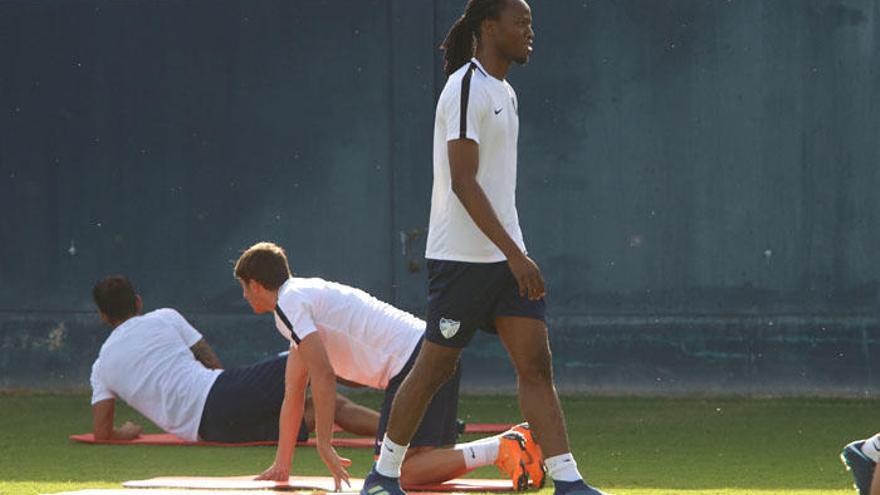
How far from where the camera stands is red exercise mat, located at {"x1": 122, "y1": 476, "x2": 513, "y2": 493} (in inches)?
298

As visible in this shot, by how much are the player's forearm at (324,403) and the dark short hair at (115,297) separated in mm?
2741

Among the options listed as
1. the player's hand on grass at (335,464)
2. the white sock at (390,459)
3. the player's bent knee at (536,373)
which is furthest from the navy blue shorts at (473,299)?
the player's hand on grass at (335,464)

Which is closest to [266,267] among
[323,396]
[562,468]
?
[323,396]

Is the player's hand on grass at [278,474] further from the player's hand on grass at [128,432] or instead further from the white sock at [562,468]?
the player's hand on grass at [128,432]

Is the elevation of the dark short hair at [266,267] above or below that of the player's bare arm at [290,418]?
above

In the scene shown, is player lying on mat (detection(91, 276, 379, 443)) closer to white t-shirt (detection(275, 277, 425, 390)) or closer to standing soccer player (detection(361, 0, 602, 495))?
white t-shirt (detection(275, 277, 425, 390))

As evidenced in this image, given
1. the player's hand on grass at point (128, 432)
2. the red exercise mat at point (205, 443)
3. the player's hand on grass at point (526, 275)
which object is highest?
the player's hand on grass at point (526, 275)

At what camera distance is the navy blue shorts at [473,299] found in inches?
258

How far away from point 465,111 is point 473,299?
2.04 feet

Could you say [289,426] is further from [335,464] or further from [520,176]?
[520,176]

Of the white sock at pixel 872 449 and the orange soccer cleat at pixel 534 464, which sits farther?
the orange soccer cleat at pixel 534 464

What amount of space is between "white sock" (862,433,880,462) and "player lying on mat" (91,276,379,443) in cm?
379

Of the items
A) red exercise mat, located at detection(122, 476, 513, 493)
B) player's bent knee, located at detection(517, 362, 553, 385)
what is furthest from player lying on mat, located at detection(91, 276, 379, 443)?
player's bent knee, located at detection(517, 362, 553, 385)

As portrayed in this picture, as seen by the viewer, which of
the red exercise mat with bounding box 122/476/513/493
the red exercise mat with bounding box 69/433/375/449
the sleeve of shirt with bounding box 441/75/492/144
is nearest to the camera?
the sleeve of shirt with bounding box 441/75/492/144
